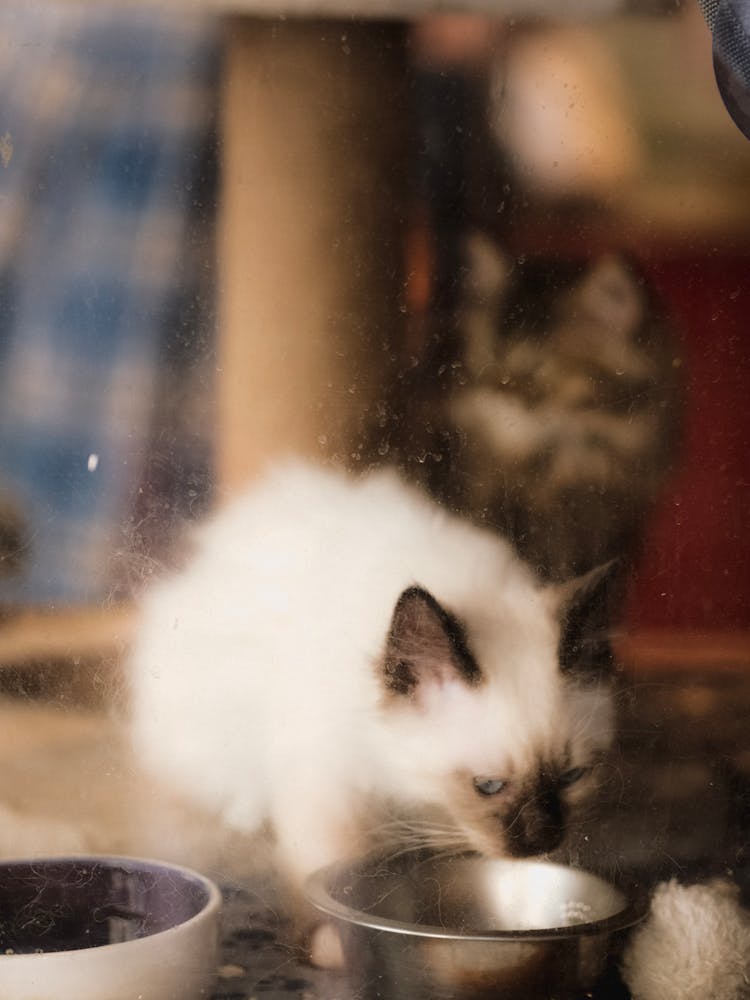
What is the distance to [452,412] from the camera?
104cm

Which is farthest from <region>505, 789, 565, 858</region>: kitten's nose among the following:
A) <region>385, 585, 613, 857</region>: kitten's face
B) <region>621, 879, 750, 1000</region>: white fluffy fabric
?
<region>621, 879, 750, 1000</region>: white fluffy fabric

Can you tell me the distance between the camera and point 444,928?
3.35 ft

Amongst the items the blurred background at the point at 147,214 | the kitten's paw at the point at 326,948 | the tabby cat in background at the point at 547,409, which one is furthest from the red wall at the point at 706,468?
the kitten's paw at the point at 326,948

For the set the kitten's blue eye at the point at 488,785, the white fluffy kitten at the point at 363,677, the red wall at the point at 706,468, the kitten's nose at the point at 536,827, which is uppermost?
the red wall at the point at 706,468

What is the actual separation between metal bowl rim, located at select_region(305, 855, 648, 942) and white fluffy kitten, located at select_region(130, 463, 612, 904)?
0.06 feet

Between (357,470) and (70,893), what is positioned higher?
(357,470)

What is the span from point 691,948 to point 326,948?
0.34 m

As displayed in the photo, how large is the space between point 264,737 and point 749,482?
0.51m

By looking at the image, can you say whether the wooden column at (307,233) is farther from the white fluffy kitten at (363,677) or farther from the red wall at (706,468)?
the red wall at (706,468)

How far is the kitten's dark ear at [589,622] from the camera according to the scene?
1051mm

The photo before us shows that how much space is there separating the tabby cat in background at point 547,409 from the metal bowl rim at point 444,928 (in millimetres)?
312

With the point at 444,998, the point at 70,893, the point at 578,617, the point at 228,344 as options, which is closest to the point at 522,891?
the point at 444,998

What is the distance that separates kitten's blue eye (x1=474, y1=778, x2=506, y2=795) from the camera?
1043mm

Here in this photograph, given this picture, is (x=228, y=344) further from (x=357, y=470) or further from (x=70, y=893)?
(x=70, y=893)
